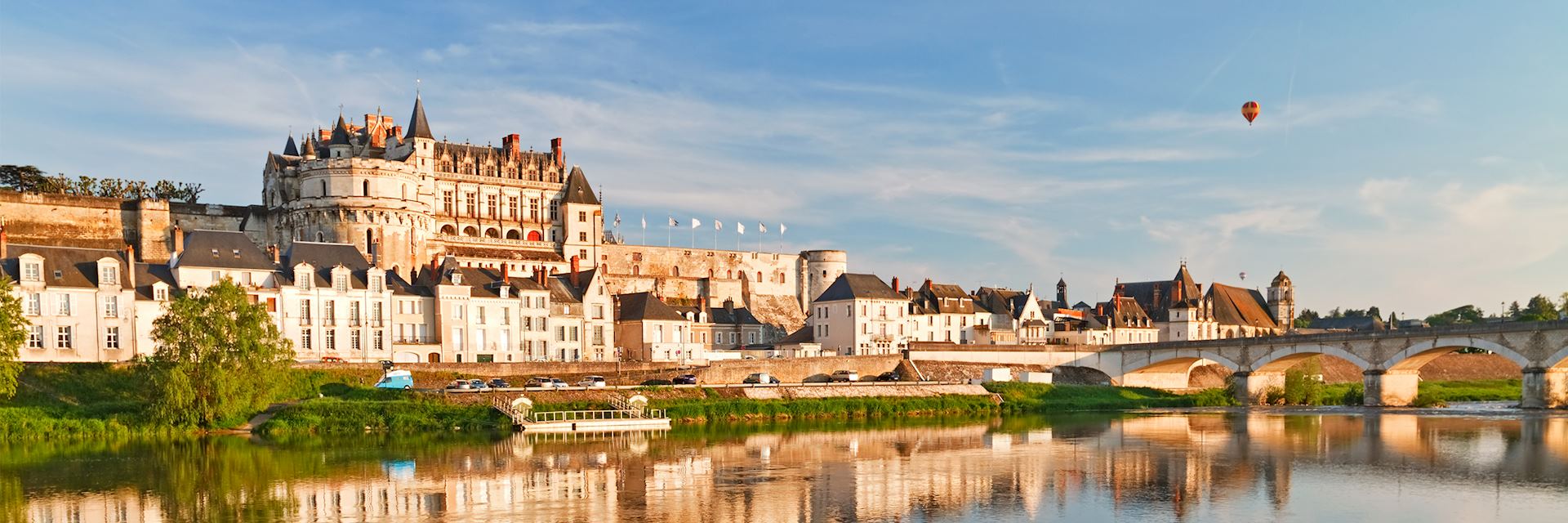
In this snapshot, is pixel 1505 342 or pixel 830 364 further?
pixel 830 364

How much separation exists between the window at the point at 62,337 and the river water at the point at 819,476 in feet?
28.7

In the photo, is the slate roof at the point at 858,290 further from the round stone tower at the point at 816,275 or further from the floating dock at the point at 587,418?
the floating dock at the point at 587,418

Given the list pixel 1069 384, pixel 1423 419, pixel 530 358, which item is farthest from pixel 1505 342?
pixel 530 358

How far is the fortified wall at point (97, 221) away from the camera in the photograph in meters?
60.1

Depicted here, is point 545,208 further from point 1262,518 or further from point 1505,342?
point 1262,518

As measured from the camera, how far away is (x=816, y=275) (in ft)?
273

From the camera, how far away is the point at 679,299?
73.9 meters

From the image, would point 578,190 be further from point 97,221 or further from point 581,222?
point 97,221

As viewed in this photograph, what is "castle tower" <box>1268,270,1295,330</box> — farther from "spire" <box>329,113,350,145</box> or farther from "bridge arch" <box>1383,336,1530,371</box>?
"spire" <box>329,113,350,145</box>

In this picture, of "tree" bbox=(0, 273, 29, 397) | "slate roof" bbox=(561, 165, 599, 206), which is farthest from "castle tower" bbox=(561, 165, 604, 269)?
"tree" bbox=(0, 273, 29, 397)

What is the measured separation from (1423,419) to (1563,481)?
19.2 m

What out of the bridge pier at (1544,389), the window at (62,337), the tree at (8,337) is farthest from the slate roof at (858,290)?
the tree at (8,337)

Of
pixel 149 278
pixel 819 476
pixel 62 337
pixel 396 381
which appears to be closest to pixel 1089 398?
pixel 396 381

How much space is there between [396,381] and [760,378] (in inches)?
532
